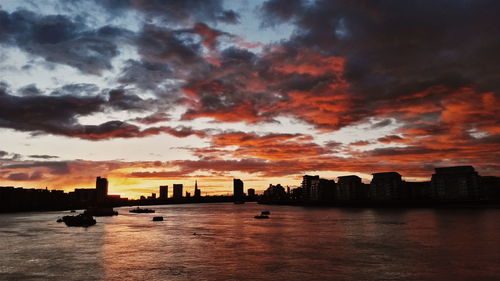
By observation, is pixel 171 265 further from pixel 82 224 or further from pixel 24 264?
pixel 82 224

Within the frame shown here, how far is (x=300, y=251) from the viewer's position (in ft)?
236

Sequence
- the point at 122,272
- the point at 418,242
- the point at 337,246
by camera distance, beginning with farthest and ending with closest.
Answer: the point at 418,242
the point at 337,246
the point at 122,272

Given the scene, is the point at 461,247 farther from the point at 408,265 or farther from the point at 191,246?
the point at 191,246

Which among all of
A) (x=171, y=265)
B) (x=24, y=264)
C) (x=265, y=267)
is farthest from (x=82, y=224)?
(x=265, y=267)

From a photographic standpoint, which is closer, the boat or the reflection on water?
the reflection on water

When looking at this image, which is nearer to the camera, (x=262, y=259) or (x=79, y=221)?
(x=262, y=259)

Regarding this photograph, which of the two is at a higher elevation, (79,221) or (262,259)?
(79,221)

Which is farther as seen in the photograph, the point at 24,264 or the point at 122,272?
the point at 24,264

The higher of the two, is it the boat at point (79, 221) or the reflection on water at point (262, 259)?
the boat at point (79, 221)

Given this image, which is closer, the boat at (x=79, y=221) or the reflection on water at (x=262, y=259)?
the reflection on water at (x=262, y=259)

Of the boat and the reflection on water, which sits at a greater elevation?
the boat

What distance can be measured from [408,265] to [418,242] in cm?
3063

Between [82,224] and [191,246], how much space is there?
9085cm

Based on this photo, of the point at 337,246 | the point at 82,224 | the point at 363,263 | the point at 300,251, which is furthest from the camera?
the point at 82,224
